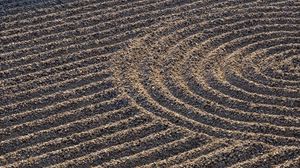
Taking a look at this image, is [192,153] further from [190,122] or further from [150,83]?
[150,83]

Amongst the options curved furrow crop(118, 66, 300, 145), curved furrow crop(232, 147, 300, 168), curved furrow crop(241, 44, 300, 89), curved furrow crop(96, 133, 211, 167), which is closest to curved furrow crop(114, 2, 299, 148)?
curved furrow crop(118, 66, 300, 145)

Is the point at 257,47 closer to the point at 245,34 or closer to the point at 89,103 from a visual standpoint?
the point at 245,34

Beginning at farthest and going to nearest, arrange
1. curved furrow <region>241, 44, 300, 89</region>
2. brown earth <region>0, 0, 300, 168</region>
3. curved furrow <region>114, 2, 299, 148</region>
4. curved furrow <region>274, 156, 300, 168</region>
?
curved furrow <region>241, 44, 300, 89</region>, curved furrow <region>114, 2, 299, 148</region>, brown earth <region>0, 0, 300, 168</region>, curved furrow <region>274, 156, 300, 168</region>

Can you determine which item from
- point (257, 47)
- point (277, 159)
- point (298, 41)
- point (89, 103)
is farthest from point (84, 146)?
point (298, 41)

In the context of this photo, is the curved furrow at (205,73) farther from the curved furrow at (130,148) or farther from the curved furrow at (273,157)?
the curved furrow at (130,148)

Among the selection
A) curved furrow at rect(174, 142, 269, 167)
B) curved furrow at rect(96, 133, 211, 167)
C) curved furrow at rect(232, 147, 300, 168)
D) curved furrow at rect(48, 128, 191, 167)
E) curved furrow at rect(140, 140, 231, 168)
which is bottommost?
curved furrow at rect(232, 147, 300, 168)

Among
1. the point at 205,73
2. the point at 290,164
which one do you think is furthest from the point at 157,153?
the point at 205,73

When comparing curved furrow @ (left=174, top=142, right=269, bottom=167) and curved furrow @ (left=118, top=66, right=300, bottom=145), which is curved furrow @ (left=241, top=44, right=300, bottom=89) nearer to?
curved furrow @ (left=118, top=66, right=300, bottom=145)

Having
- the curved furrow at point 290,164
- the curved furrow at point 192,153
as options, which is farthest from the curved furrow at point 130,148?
the curved furrow at point 290,164

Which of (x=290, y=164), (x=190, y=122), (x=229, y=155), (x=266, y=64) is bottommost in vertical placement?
(x=290, y=164)
